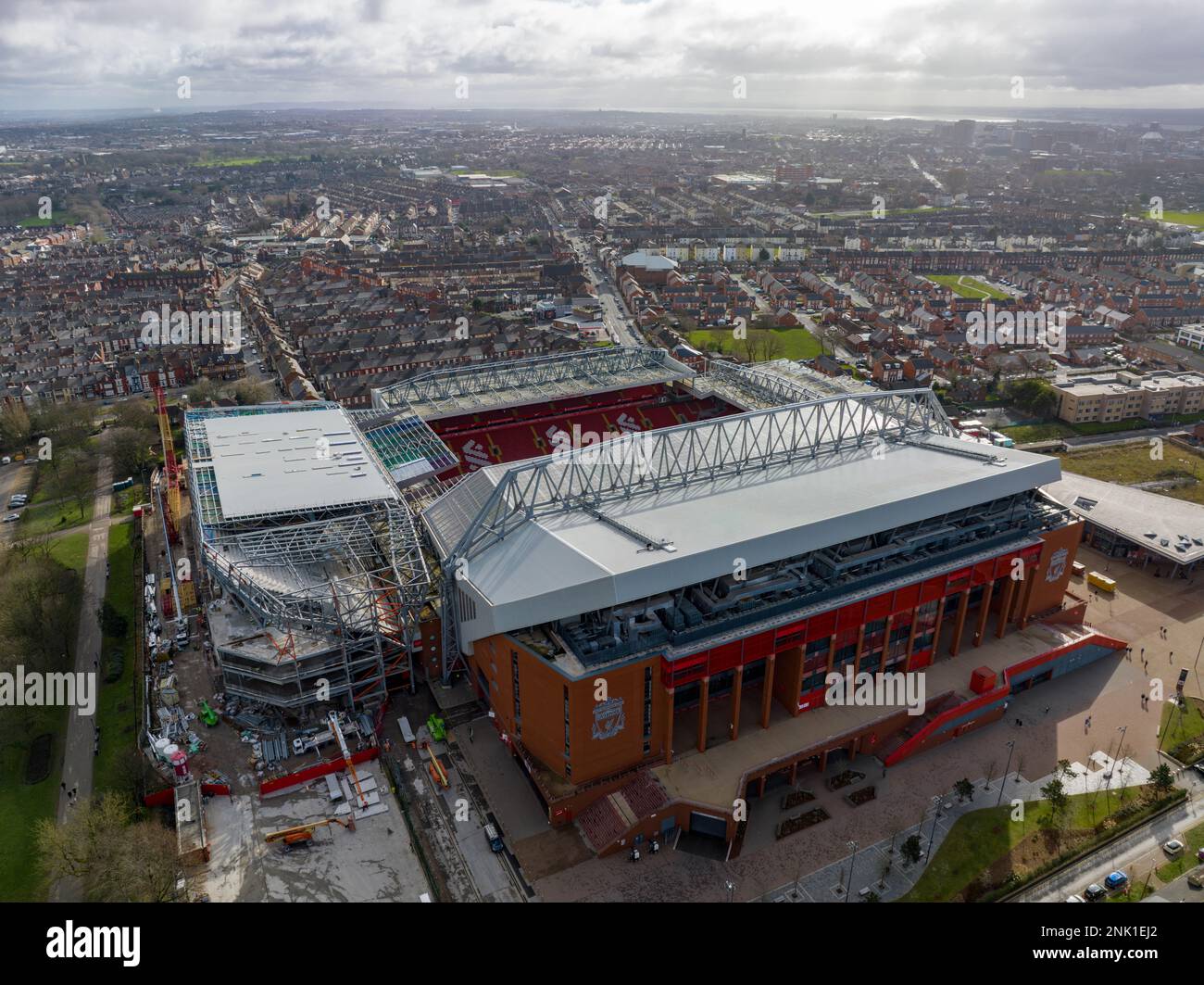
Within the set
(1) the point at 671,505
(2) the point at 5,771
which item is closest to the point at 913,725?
(1) the point at 671,505

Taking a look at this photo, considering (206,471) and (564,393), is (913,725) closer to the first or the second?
(564,393)

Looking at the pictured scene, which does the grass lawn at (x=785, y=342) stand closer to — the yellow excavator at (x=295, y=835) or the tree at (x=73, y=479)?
the tree at (x=73, y=479)

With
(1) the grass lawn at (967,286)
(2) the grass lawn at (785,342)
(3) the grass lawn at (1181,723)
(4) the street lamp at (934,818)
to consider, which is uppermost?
(1) the grass lawn at (967,286)

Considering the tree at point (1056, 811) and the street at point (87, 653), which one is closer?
the tree at point (1056, 811)

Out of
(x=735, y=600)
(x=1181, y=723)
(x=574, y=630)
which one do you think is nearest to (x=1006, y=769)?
(x=1181, y=723)

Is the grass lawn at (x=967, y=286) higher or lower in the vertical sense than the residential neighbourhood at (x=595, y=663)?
higher

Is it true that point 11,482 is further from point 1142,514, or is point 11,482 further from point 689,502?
point 1142,514

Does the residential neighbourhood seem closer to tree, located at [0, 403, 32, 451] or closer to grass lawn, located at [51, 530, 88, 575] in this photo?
grass lawn, located at [51, 530, 88, 575]

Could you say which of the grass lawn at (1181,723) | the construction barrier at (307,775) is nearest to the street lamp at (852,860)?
the grass lawn at (1181,723)
